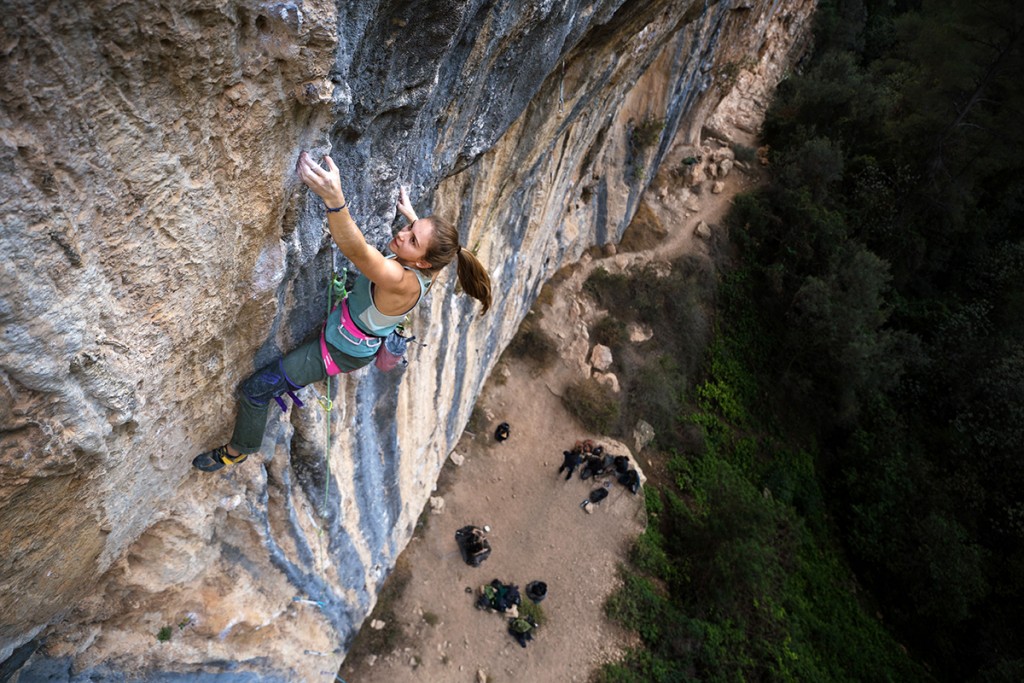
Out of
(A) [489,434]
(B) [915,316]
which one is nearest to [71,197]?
(A) [489,434]

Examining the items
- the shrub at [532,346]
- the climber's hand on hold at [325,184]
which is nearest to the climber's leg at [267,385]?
the climber's hand on hold at [325,184]

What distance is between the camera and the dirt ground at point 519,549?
28.1ft

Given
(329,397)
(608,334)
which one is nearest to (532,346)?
(608,334)

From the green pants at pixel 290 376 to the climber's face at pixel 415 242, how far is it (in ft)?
2.40

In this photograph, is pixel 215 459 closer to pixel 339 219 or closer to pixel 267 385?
pixel 267 385

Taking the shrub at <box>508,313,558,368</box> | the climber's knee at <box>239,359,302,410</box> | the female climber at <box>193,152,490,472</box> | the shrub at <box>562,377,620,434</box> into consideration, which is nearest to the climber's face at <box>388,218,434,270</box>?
the female climber at <box>193,152,490,472</box>

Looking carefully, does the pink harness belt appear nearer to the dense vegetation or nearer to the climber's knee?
the climber's knee

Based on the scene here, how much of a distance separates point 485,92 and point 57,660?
14.8 ft

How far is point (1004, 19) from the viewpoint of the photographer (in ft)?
48.2

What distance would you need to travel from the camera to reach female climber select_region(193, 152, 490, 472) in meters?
2.68

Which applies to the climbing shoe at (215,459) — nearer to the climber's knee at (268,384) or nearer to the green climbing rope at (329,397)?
the climber's knee at (268,384)

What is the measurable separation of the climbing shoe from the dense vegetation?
7.89 meters

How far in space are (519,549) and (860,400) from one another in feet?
34.0

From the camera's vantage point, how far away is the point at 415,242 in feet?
9.91
